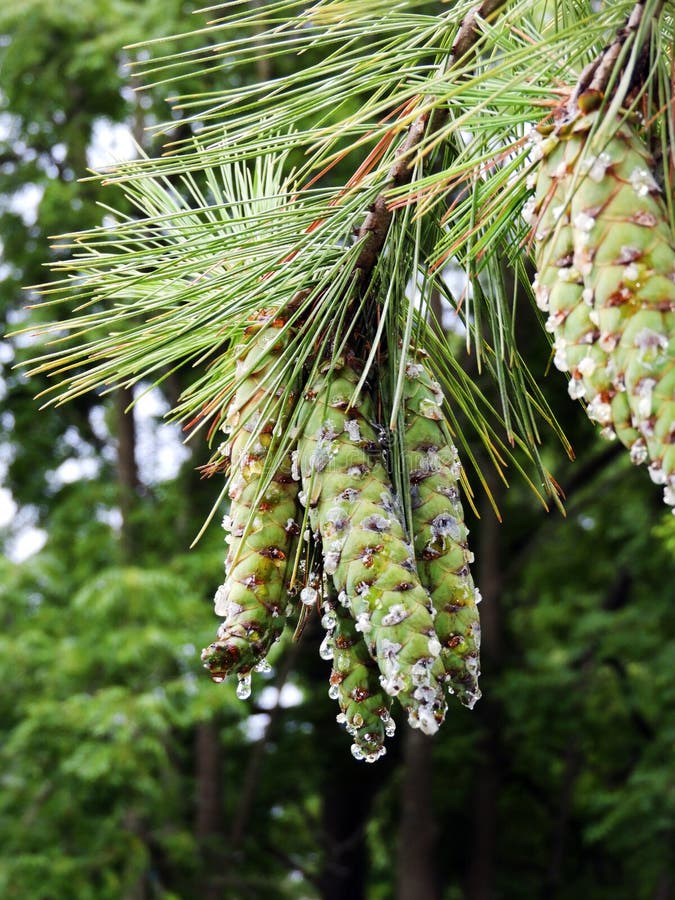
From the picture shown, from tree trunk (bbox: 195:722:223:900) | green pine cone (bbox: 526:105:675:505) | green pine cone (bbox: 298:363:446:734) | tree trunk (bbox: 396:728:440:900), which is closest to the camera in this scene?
green pine cone (bbox: 526:105:675:505)

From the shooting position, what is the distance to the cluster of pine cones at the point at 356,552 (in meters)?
0.86

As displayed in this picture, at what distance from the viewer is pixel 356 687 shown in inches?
36.5

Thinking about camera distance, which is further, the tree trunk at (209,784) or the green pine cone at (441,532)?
the tree trunk at (209,784)

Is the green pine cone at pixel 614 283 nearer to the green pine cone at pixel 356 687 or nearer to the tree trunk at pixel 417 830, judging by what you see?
the green pine cone at pixel 356 687

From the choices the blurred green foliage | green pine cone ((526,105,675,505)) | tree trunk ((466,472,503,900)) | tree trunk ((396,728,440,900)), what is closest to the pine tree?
green pine cone ((526,105,675,505))

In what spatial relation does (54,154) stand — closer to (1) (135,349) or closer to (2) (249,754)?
(2) (249,754)

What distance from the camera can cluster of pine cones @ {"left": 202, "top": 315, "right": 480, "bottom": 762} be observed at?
33.9 inches

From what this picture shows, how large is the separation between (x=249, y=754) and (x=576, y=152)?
8928mm

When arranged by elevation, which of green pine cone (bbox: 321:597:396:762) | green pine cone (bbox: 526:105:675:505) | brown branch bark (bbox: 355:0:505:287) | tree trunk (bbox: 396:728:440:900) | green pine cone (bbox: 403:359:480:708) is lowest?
tree trunk (bbox: 396:728:440:900)

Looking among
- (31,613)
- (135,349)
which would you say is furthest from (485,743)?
(135,349)

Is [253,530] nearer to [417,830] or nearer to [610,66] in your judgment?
[610,66]

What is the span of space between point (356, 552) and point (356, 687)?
0.12 m

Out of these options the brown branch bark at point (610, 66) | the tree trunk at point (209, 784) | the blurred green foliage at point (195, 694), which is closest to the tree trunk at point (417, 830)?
the blurred green foliage at point (195, 694)

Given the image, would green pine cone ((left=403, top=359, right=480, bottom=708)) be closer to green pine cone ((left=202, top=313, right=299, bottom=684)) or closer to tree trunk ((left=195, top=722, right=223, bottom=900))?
green pine cone ((left=202, top=313, right=299, bottom=684))
